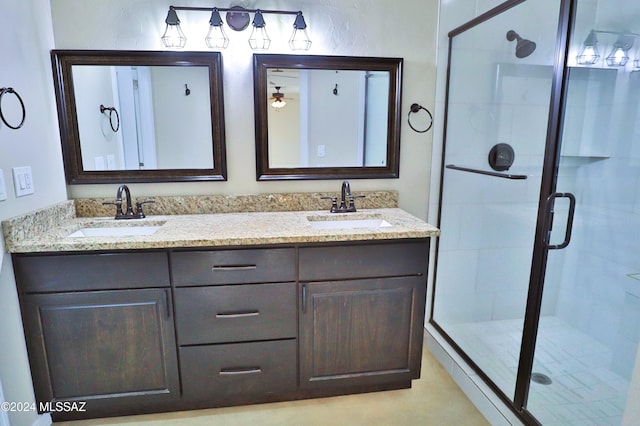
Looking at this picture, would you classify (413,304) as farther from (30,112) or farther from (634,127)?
(30,112)

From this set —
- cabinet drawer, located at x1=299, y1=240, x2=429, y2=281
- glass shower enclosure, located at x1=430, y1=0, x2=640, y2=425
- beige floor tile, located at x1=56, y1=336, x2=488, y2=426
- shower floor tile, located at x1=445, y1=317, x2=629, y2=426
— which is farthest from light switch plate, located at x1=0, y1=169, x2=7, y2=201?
shower floor tile, located at x1=445, y1=317, x2=629, y2=426

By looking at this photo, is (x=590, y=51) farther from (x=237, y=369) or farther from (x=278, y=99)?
(x=237, y=369)

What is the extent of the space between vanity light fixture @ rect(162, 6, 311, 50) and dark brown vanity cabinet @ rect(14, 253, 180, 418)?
1130 mm

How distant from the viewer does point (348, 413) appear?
181cm

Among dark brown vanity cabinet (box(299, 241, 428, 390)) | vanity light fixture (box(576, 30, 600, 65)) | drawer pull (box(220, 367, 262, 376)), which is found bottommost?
drawer pull (box(220, 367, 262, 376))

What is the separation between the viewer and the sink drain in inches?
68.2

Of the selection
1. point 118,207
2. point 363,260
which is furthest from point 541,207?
point 118,207

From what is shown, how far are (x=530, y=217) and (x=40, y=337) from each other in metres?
2.44

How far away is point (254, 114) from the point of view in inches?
80.0

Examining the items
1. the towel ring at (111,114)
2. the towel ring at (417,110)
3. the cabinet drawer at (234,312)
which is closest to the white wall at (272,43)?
the towel ring at (417,110)

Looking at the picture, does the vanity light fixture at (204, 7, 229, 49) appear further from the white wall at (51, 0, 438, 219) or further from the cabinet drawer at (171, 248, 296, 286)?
the cabinet drawer at (171, 248, 296, 286)

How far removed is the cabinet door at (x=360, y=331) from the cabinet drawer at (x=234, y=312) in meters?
0.10

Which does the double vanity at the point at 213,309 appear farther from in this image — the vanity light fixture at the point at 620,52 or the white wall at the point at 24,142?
the vanity light fixture at the point at 620,52

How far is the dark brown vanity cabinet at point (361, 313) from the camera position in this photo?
5.63 ft
